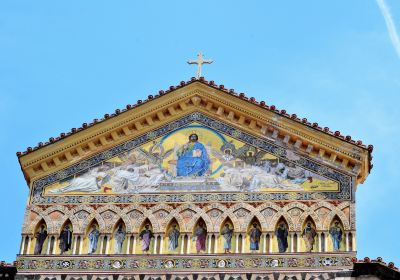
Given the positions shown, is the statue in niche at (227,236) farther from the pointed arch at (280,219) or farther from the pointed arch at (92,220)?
the pointed arch at (92,220)

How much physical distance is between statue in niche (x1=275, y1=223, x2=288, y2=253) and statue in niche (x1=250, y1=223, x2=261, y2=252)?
35 cm

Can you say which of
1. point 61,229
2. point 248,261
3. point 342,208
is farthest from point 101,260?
point 342,208

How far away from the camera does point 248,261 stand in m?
24.3

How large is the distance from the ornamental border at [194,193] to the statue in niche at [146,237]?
59 cm

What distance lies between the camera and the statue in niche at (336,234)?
2444 cm

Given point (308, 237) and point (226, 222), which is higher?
point (226, 222)

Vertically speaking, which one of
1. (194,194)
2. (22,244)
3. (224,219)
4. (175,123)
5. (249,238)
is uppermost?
(175,123)

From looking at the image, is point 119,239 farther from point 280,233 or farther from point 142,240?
point 280,233

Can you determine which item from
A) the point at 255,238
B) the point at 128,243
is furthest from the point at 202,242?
the point at 128,243

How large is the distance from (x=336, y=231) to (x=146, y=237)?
3.50 m

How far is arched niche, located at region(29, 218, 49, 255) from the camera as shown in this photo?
2509 centimetres

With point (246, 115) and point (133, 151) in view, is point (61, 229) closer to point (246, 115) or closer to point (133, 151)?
point (133, 151)

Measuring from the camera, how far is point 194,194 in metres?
25.3

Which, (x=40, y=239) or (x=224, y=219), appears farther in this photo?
(x=40, y=239)
